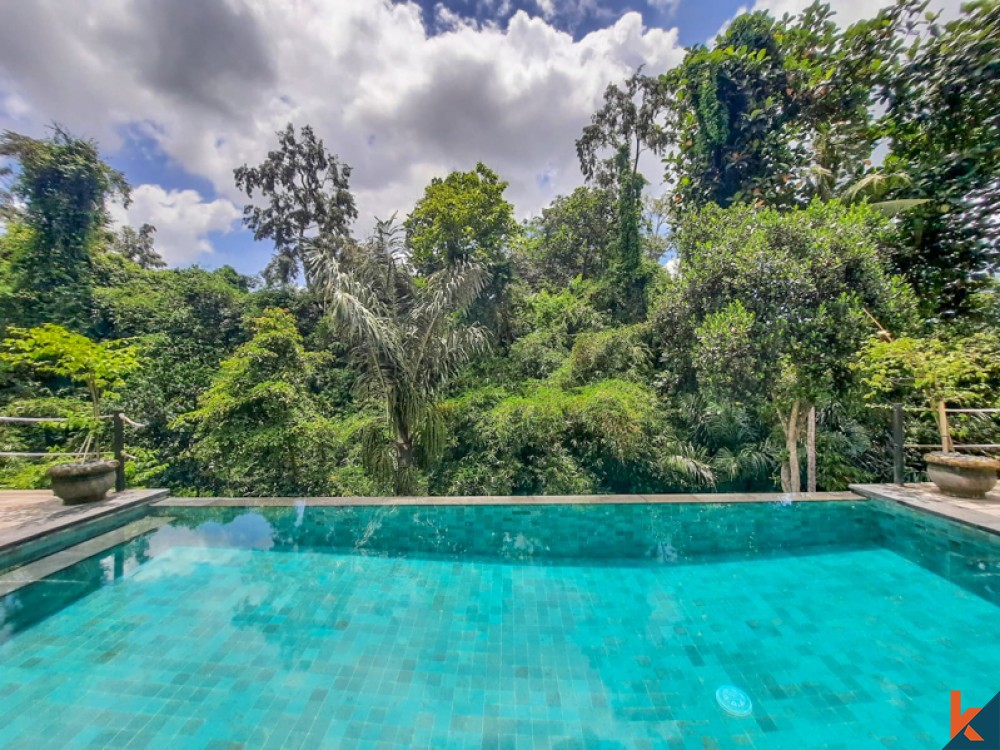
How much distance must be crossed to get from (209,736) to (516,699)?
163 centimetres

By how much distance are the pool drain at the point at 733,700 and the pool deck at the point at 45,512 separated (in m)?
5.90

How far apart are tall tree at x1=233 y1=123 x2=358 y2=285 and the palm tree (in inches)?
388

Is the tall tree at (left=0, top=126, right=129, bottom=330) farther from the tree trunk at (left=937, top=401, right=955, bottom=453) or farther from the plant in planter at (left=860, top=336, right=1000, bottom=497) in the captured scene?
the tree trunk at (left=937, top=401, right=955, bottom=453)

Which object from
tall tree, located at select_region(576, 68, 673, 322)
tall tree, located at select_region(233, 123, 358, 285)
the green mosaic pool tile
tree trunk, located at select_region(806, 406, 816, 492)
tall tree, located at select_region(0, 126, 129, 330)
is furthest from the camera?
tall tree, located at select_region(233, 123, 358, 285)

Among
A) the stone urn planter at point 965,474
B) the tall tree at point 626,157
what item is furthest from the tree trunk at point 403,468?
the tall tree at point 626,157

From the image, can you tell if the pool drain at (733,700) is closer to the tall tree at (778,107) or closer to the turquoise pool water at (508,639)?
the turquoise pool water at (508,639)

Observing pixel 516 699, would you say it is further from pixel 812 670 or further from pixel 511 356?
pixel 511 356

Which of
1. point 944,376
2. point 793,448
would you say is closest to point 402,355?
point 793,448

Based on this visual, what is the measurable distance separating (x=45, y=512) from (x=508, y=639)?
211 inches

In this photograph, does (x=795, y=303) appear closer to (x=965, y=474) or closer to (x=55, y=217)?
(x=965, y=474)

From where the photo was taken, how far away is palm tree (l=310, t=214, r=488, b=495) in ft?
21.2

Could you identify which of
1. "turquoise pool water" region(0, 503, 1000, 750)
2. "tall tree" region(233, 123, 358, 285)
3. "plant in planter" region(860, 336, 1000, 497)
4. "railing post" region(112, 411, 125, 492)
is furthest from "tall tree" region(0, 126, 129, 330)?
"plant in planter" region(860, 336, 1000, 497)

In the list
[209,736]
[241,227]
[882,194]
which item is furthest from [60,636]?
[241,227]

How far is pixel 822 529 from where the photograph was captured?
15.7ft
